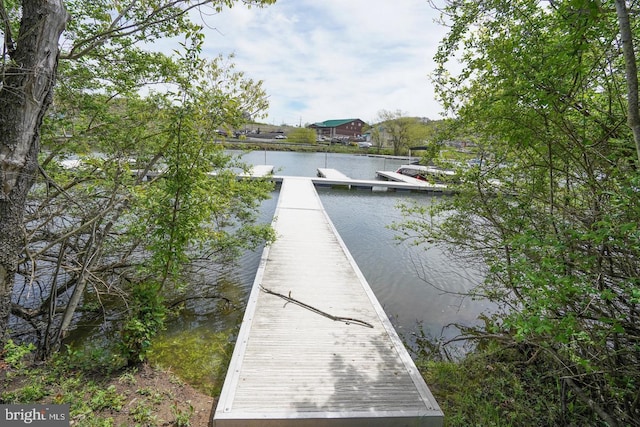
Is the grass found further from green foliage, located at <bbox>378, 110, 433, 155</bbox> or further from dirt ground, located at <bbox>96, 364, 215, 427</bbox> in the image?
green foliage, located at <bbox>378, 110, 433, 155</bbox>

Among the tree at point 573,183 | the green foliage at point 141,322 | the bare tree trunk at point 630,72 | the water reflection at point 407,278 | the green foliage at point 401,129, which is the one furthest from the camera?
the green foliage at point 401,129

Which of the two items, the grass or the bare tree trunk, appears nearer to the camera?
the bare tree trunk

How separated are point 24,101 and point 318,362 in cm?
312

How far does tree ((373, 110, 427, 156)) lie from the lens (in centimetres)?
3288

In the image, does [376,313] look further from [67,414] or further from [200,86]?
[200,86]

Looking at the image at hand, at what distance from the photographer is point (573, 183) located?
2.80 m

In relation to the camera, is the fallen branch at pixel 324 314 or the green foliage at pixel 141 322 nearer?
the green foliage at pixel 141 322

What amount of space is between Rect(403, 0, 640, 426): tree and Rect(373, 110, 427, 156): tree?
3163 centimetres

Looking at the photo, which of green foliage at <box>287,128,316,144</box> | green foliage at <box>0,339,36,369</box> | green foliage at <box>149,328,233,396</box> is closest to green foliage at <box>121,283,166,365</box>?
green foliage at <box>149,328,233,396</box>

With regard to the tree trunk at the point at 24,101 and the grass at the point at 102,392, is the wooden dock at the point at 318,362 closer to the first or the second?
the grass at the point at 102,392

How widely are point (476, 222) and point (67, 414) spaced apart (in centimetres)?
447

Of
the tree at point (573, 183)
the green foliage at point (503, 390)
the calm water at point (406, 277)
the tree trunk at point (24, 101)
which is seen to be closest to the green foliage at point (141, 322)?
the tree trunk at point (24, 101)

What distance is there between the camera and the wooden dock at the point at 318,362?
2.36 meters

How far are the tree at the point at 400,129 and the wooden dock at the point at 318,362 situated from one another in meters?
31.1
